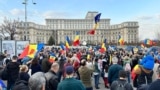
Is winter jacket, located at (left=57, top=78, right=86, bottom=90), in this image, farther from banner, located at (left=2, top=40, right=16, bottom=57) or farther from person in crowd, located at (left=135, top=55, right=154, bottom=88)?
banner, located at (left=2, top=40, right=16, bottom=57)

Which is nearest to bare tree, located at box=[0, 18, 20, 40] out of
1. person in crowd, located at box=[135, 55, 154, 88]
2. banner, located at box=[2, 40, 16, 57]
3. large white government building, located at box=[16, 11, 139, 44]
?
banner, located at box=[2, 40, 16, 57]

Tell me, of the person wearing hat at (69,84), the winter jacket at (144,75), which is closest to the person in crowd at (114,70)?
the winter jacket at (144,75)

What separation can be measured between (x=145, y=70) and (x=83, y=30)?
170472mm

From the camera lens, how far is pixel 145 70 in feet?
22.1

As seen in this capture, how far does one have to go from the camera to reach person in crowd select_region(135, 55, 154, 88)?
21.7 ft

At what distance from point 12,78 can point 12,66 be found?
1.14 ft

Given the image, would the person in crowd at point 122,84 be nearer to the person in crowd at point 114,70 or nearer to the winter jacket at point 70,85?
the winter jacket at point 70,85

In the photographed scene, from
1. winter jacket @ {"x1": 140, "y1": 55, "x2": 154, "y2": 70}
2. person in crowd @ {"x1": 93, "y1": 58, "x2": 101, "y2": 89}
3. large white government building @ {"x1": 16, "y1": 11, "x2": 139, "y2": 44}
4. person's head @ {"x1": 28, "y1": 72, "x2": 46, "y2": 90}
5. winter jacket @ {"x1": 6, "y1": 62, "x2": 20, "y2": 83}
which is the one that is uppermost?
large white government building @ {"x1": 16, "y1": 11, "x2": 139, "y2": 44}

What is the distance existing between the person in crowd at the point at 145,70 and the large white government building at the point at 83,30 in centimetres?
15234

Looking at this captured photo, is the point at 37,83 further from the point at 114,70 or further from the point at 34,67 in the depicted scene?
the point at 34,67

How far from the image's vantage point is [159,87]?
4699 mm

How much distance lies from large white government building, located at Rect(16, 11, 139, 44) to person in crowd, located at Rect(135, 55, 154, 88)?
15234 cm

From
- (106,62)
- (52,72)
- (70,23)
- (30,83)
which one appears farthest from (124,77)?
(70,23)

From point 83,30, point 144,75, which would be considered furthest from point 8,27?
point 83,30
